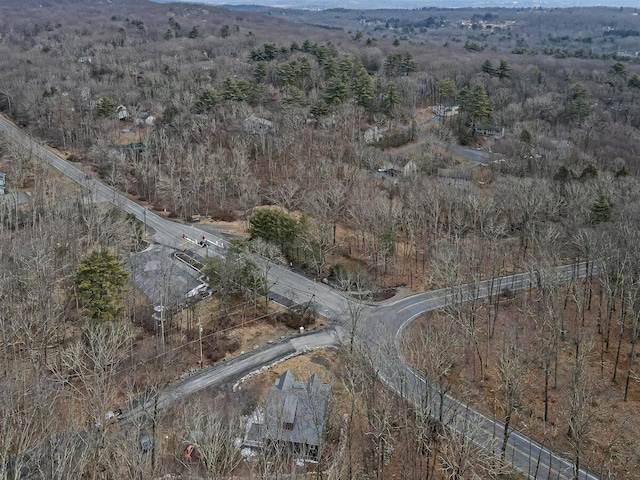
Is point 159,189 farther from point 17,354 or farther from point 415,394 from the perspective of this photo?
point 415,394

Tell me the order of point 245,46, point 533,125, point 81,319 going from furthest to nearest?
1. point 245,46
2. point 533,125
3. point 81,319

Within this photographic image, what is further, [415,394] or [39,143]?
[39,143]

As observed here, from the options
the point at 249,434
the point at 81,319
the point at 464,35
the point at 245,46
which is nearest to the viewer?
the point at 249,434

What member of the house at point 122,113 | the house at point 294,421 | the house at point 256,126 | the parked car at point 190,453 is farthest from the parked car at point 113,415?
the house at point 122,113

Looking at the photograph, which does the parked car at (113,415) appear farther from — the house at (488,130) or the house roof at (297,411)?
the house at (488,130)

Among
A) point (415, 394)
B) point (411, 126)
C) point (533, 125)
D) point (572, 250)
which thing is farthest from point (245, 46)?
point (415, 394)

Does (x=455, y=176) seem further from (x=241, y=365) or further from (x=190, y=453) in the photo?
(x=190, y=453)

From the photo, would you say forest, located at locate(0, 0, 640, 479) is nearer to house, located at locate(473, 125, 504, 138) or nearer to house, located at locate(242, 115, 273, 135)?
house, located at locate(242, 115, 273, 135)
